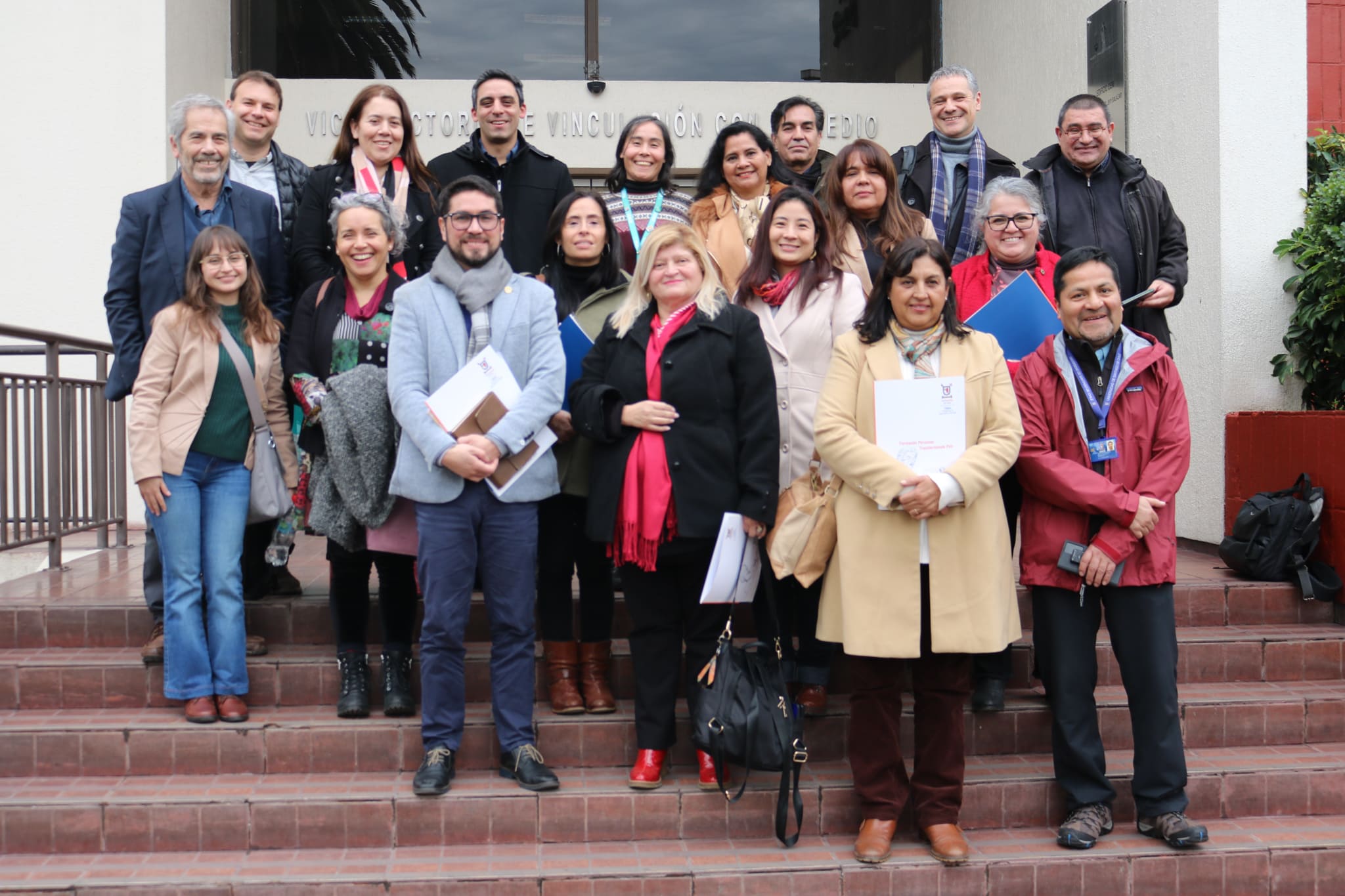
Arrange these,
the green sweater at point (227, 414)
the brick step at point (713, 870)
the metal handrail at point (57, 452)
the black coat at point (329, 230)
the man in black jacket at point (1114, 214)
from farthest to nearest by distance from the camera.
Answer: the metal handrail at point (57, 452) → the man in black jacket at point (1114, 214) → the black coat at point (329, 230) → the green sweater at point (227, 414) → the brick step at point (713, 870)

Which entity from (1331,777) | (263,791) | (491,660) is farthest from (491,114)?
(1331,777)

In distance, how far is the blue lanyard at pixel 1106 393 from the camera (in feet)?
13.1

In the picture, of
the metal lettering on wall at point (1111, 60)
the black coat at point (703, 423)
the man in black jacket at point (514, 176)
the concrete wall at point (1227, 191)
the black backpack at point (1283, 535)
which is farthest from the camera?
Answer: the metal lettering on wall at point (1111, 60)

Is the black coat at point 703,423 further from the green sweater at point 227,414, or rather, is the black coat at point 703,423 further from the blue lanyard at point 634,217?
the green sweater at point 227,414

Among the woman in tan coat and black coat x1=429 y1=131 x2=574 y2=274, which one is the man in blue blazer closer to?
black coat x1=429 y1=131 x2=574 y2=274

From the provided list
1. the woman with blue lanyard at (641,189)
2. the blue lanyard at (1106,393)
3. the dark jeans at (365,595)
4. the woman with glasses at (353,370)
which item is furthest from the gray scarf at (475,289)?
the blue lanyard at (1106,393)

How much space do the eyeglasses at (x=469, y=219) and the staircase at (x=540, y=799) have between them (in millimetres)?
1833

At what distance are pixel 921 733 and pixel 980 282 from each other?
1809 millimetres

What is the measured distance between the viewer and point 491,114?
5.12 meters

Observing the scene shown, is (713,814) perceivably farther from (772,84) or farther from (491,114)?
(772,84)

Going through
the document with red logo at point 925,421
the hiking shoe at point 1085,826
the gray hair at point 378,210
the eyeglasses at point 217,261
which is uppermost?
the gray hair at point 378,210

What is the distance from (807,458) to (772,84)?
6170 mm

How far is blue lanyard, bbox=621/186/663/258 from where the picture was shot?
487cm

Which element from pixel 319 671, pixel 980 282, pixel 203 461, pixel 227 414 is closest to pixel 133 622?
pixel 319 671
